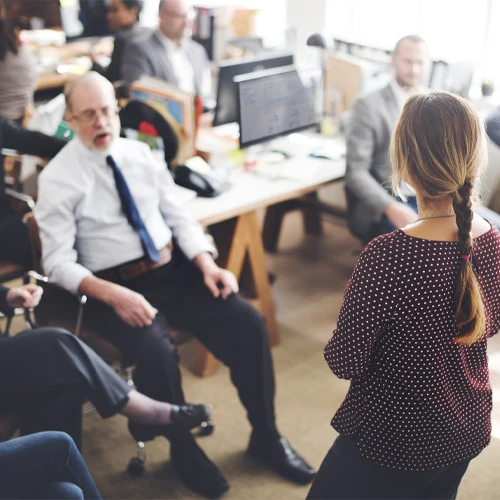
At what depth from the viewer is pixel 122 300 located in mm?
2256

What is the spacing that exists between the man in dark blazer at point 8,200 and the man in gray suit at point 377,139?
1.23 meters

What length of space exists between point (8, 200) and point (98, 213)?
0.70m

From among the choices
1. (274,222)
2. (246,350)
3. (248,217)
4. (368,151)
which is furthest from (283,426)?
(274,222)

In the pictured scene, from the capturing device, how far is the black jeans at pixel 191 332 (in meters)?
2.27

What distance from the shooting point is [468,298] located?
138cm

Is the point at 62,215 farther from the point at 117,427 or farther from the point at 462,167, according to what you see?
the point at 462,167

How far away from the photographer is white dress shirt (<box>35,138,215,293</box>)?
2.32 m

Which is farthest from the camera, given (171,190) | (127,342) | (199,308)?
(171,190)

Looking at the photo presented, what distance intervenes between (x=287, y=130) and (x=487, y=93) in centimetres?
128

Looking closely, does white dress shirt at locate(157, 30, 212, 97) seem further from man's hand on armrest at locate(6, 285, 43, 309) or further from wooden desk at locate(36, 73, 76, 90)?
man's hand on armrest at locate(6, 285, 43, 309)

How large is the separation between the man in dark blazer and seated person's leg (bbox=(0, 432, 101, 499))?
3.53 ft

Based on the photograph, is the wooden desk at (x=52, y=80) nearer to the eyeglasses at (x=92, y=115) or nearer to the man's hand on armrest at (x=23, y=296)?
the eyeglasses at (x=92, y=115)

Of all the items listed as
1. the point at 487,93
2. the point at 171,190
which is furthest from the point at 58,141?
the point at 487,93

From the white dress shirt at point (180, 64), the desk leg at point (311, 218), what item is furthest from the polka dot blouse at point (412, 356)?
the white dress shirt at point (180, 64)
